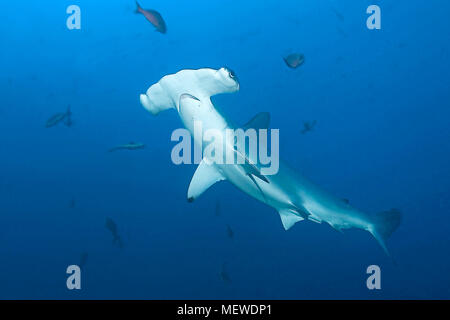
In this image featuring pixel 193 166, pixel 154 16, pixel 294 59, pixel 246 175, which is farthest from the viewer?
pixel 193 166

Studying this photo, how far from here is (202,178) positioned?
3473 mm

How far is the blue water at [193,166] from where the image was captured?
1650 cm

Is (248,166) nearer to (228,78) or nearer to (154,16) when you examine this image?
(228,78)

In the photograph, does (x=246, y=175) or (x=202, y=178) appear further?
(x=202, y=178)

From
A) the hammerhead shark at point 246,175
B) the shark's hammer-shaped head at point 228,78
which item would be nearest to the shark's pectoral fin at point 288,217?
the hammerhead shark at point 246,175

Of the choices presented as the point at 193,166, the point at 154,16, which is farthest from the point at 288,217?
the point at 193,166

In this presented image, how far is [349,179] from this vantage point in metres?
23.5

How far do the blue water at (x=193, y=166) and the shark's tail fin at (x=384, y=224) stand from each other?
43.3ft

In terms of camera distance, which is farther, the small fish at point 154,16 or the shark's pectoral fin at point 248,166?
the small fish at point 154,16

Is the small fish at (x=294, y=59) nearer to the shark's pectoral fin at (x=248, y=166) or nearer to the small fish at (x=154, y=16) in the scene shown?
the small fish at (x=154, y=16)

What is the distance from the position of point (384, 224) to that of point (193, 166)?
42.4 ft

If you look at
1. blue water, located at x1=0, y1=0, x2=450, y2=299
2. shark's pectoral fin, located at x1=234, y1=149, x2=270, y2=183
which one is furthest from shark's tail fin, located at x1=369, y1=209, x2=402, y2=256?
blue water, located at x1=0, y1=0, x2=450, y2=299
